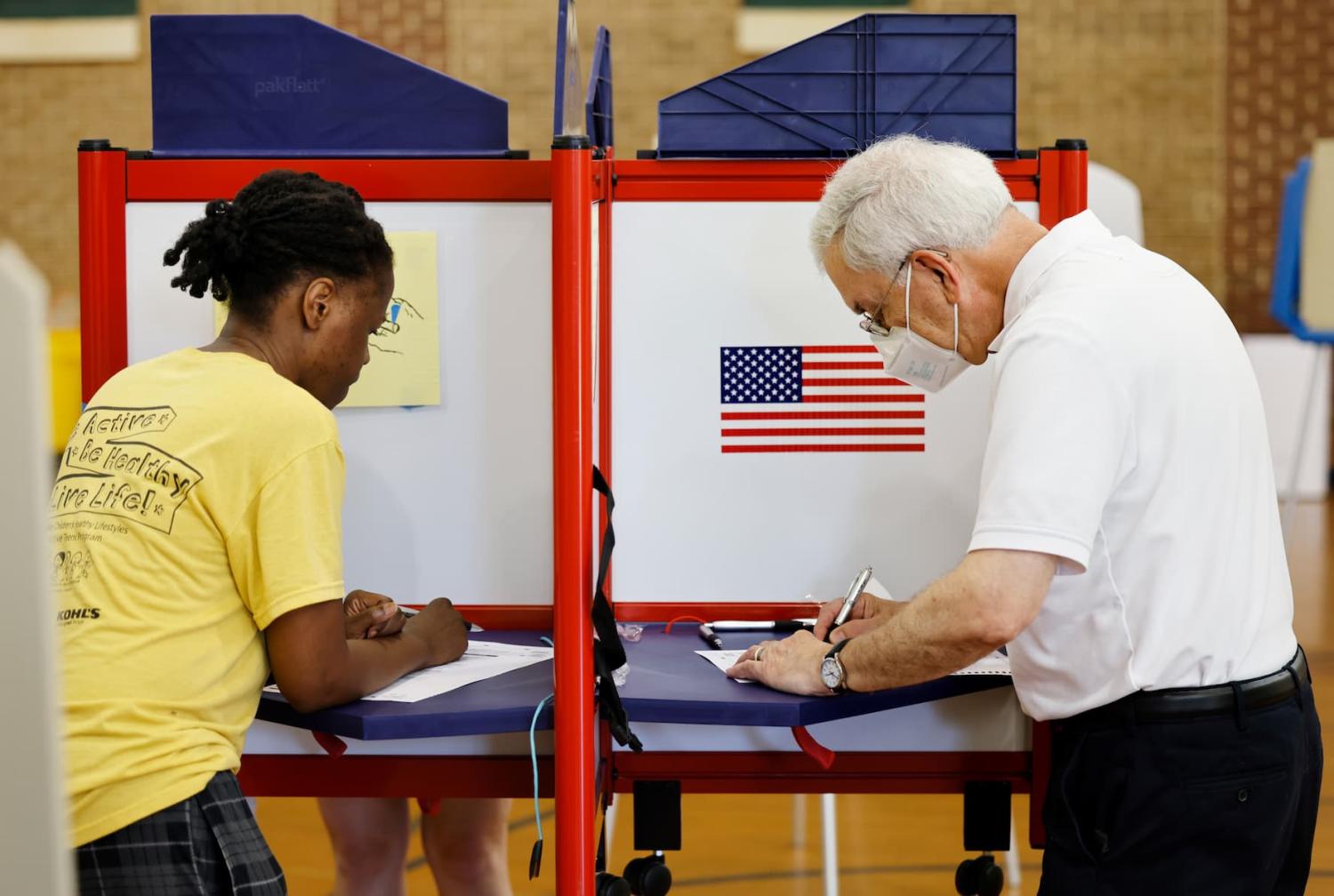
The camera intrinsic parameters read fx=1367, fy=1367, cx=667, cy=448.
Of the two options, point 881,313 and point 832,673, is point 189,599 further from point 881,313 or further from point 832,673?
point 881,313

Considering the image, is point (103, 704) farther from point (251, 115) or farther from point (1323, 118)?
point (1323, 118)

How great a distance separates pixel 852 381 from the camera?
187 centimetres

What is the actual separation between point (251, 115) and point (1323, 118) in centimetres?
619

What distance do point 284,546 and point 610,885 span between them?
1.86 ft

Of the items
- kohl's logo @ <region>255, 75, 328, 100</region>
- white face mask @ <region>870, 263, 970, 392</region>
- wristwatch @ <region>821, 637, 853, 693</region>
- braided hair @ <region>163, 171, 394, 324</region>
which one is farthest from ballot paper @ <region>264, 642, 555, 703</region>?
kohl's logo @ <region>255, 75, 328, 100</region>

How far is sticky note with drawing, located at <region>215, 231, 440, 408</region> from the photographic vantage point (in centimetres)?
179

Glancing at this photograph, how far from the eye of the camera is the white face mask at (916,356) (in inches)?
61.2

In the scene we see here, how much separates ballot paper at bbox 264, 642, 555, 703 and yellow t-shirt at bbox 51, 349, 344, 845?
7.8 inches

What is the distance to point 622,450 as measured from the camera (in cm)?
188

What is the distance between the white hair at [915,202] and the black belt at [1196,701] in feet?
1.66

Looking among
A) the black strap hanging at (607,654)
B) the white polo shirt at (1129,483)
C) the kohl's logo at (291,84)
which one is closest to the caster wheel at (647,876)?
the black strap hanging at (607,654)

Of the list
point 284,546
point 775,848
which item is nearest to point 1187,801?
point 284,546

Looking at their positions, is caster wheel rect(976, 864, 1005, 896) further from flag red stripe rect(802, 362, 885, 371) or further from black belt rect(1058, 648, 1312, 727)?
flag red stripe rect(802, 362, 885, 371)

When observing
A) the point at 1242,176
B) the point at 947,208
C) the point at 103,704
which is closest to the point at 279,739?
the point at 103,704
